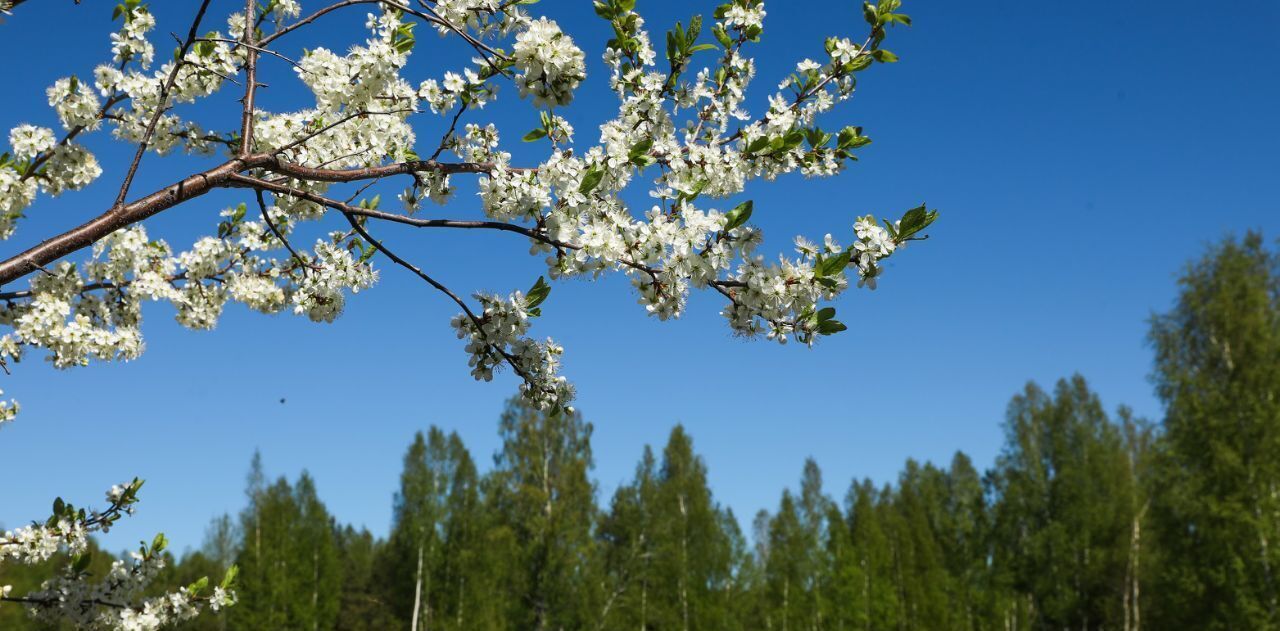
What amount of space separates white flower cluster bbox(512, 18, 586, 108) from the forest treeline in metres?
17.0

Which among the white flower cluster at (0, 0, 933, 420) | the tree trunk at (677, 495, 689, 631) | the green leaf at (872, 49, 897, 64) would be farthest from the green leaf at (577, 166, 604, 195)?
the tree trunk at (677, 495, 689, 631)

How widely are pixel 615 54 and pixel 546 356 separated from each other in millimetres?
1075

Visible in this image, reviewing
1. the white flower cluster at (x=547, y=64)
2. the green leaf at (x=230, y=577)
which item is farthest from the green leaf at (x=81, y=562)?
the white flower cluster at (x=547, y=64)

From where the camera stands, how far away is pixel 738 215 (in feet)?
8.30

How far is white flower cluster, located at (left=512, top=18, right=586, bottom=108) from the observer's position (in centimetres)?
280

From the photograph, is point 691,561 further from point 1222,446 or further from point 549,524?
point 1222,446

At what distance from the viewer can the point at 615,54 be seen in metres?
3.11

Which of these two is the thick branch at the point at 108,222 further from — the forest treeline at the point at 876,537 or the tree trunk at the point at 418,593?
the tree trunk at the point at 418,593

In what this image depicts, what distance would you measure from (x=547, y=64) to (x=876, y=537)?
112 ft

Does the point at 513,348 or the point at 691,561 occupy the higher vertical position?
the point at 691,561

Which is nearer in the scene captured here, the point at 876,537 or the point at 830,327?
the point at 830,327

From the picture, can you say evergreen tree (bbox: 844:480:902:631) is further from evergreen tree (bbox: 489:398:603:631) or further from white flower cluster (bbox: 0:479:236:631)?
white flower cluster (bbox: 0:479:236:631)

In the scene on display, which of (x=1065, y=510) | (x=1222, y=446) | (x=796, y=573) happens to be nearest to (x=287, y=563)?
(x=796, y=573)

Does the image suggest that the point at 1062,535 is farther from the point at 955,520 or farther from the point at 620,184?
the point at 620,184
